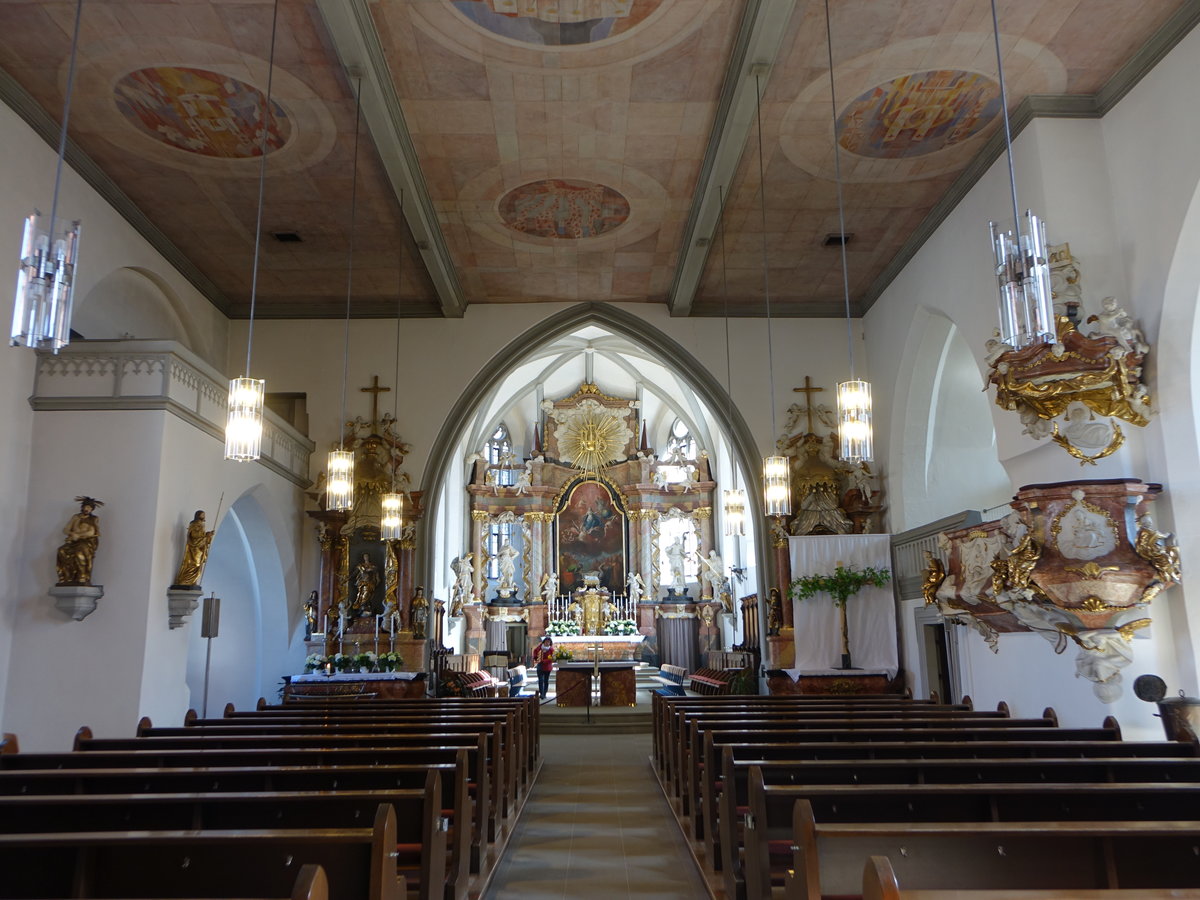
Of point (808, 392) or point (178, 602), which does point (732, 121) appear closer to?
point (808, 392)

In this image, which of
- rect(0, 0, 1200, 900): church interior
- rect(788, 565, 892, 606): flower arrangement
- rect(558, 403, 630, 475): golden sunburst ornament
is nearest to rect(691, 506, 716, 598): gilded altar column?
rect(558, 403, 630, 475): golden sunburst ornament

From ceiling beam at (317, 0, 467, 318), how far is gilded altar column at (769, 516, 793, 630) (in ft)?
21.4

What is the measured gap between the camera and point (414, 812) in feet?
14.1

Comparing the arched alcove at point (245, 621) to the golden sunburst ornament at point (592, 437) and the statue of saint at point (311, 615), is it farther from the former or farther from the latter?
the golden sunburst ornament at point (592, 437)

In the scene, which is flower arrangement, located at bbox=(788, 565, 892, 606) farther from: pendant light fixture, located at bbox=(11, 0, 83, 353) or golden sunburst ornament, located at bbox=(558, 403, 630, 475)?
golden sunburst ornament, located at bbox=(558, 403, 630, 475)

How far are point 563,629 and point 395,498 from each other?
37.7 feet

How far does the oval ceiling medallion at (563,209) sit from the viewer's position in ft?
37.2

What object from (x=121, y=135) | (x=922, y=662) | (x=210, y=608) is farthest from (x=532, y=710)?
(x=121, y=135)

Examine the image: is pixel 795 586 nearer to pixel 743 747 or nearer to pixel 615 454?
pixel 743 747

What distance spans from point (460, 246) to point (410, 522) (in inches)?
179

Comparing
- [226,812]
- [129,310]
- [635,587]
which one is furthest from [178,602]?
[635,587]

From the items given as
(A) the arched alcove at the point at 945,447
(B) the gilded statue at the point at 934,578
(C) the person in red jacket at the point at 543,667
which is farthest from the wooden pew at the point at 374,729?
(C) the person in red jacket at the point at 543,667

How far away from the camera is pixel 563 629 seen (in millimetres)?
22656

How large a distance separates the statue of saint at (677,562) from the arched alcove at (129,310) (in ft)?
45.3
